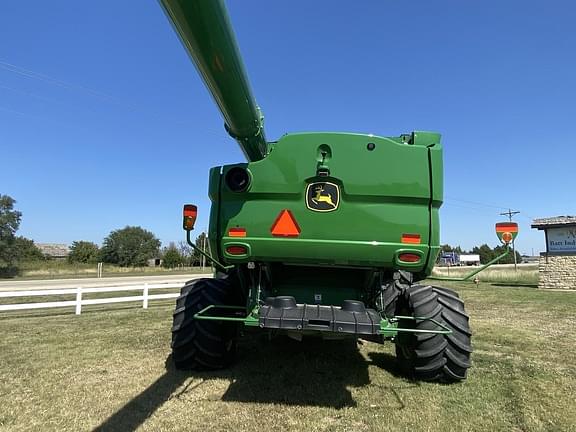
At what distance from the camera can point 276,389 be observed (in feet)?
15.0

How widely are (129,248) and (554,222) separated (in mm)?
70945

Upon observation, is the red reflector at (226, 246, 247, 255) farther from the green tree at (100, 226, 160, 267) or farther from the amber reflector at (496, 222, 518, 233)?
the green tree at (100, 226, 160, 267)

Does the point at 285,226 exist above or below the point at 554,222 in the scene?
below

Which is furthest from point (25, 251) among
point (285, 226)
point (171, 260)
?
point (285, 226)

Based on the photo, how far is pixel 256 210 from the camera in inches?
167

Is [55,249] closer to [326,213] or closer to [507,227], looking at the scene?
[326,213]

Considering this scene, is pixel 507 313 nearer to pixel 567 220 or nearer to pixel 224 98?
pixel 224 98

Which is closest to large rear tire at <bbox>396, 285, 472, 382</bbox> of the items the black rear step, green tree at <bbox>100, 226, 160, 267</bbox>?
the black rear step

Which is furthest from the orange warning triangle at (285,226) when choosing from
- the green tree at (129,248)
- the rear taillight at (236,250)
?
the green tree at (129,248)

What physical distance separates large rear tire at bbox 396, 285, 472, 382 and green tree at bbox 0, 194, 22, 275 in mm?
51259

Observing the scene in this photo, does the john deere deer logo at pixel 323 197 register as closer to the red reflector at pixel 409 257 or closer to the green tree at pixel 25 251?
the red reflector at pixel 409 257

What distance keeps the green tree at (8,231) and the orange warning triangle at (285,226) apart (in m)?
51.0

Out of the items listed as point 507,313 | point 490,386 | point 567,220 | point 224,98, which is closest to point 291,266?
point 224,98

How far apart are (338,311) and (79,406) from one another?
8.22ft
